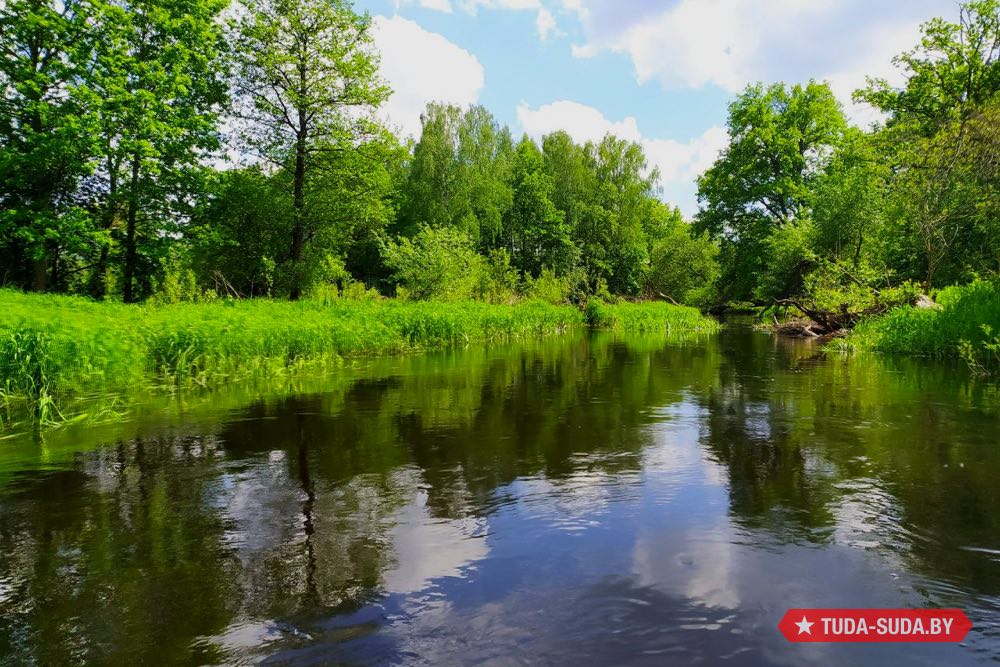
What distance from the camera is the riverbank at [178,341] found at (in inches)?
341

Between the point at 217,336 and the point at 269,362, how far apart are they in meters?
1.31

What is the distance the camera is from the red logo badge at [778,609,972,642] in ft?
10.6

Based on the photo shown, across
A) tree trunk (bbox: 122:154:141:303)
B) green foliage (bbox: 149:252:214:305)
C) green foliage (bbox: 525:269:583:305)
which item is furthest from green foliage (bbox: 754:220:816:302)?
tree trunk (bbox: 122:154:141:303)

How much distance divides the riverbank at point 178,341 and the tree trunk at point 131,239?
456 inches

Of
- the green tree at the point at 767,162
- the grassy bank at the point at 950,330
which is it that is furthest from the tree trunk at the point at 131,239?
the green tree at the point at 767,162

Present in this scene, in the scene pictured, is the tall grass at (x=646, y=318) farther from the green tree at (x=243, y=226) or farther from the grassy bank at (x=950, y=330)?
the green tree at (x=243, y=226)

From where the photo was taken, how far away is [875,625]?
3.38 metres

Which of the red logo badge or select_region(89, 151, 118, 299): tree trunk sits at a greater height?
select_region(89, 151, 118, 299): tree trunk

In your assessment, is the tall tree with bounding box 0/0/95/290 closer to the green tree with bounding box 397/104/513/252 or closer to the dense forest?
the dense forest

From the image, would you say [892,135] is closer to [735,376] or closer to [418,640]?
[735,376]

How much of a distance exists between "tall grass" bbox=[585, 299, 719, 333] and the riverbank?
49.3ft

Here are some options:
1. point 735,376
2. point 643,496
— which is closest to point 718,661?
point 643,496

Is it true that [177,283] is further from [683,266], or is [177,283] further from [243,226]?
[683,266]

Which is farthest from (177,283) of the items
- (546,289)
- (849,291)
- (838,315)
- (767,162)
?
(767,162)
